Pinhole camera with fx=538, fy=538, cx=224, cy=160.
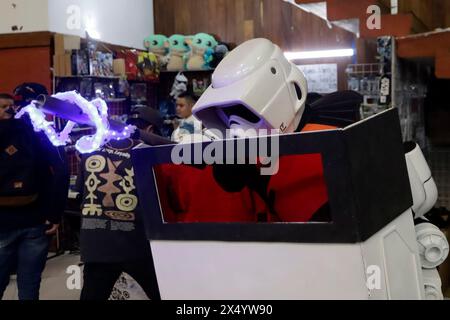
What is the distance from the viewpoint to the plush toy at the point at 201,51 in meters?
6.30

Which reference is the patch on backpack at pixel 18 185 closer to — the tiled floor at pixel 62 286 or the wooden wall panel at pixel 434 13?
the tiled floor at pixel 62 286

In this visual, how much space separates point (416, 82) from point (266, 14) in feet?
9.48

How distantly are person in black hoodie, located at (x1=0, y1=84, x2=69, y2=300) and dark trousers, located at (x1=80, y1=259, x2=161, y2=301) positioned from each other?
1.55ft

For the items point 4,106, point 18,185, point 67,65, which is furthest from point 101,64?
point 18,185

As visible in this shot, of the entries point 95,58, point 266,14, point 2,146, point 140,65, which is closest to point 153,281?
point 2,146

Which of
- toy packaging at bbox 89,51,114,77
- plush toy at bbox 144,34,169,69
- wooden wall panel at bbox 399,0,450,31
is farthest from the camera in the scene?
plush toy at bbox 144,34,169,69

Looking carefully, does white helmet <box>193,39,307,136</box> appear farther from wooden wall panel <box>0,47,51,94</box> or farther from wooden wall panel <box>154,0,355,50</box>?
wooden wall panel <box>154,0,355,50</box>

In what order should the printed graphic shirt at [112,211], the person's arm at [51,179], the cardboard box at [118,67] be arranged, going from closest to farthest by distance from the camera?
the printed graphic shirt at [112,211], the person's arm at [51,179], the cardboard box at [118,67]

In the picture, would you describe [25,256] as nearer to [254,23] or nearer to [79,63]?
[79,63]

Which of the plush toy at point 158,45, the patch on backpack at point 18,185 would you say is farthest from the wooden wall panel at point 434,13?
the plush toy at point 158,45

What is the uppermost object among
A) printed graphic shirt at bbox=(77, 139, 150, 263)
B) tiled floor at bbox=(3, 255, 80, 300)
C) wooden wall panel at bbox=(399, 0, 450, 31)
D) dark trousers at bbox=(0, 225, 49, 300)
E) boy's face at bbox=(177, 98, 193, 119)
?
wooden wall panel at bbox=(399, 0, 450, 31)

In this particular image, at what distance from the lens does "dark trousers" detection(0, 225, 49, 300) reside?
2676 millimetres

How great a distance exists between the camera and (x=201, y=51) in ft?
20.8

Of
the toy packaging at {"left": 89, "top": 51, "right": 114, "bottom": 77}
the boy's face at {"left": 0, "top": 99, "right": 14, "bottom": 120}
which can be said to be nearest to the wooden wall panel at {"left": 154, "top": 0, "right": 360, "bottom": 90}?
the toy packaging at {"left": 89, "top": 51, "right": 114, "bottom": 77}
